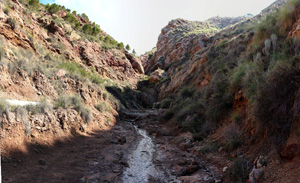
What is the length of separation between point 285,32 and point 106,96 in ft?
44.2

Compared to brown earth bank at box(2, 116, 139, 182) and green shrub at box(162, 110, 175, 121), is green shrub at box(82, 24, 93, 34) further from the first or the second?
brown earth bank at box(2, 116, 139, 182)

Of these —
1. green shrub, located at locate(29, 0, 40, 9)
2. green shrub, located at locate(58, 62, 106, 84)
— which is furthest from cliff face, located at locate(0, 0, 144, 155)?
green shrub, located at locate(29, 0, 40, 9)

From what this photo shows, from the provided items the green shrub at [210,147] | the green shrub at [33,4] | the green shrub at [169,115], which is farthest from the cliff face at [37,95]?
the green shrub at [33,4]

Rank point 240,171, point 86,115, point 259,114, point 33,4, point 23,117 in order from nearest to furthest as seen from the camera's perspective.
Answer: point 240,171, point 259,114, point 23,117, point 86,115, point 33,4

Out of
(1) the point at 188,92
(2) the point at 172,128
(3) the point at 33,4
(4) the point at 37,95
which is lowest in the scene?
(2) the point at 172,128

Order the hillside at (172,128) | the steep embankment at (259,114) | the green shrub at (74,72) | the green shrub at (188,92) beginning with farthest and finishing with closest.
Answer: the green shrub at (188,92) → the green shrub at (74,72) → the hillside at (172,128) → the steep embankment at (259,114)

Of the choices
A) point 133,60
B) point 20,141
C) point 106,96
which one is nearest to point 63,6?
point 133,60

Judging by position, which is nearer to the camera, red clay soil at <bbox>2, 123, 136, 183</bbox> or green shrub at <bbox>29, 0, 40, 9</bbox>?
red clay soil at <bbox>2, 123, 136, 183</bbox>

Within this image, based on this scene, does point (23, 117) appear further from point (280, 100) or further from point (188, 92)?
point (188, 92)

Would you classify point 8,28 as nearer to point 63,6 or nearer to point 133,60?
point 63,6

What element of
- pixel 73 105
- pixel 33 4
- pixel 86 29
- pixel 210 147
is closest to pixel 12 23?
pixel 73 105

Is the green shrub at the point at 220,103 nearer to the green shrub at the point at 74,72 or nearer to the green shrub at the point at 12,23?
the green shrub at the point at 74,72

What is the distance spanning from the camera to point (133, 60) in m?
40.6

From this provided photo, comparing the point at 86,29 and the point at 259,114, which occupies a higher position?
the point at 86,29
